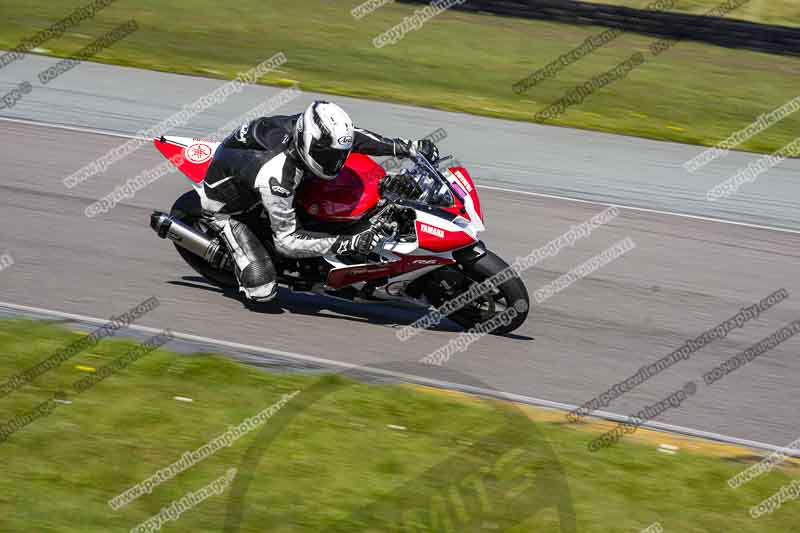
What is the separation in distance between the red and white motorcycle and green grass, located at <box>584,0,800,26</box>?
631 inches

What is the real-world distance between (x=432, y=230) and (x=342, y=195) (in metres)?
0.91

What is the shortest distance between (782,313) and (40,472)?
267 inches

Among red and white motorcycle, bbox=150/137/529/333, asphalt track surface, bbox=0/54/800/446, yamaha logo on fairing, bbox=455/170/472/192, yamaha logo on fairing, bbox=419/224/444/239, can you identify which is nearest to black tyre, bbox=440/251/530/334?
red and white motorcycle, bbox=150/137/529/333

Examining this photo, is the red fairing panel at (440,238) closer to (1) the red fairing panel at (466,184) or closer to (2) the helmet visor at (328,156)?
(1) the red fairing panel at (466,184)

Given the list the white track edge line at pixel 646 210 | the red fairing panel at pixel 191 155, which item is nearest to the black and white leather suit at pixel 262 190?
the red fairing panel at pixel 191 155

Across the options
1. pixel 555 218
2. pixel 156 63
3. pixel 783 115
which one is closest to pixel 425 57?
pixel 156 63

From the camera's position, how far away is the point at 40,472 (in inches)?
247

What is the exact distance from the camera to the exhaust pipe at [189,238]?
896 centimetres

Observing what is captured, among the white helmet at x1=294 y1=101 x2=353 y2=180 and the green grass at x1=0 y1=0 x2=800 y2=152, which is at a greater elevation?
the white helmet at x1=294 y1=101 x2=353 y2=180

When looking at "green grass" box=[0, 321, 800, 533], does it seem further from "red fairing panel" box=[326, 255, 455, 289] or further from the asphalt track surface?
"red fairing panel" box=[326, 255, 455, 289]

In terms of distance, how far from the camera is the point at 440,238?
8.16 m

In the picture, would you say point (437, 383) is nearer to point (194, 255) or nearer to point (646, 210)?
point (194, 255)

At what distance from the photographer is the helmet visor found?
8.15 meters

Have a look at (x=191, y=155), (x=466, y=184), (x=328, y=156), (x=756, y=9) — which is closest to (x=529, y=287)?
(x=466, y=184)
